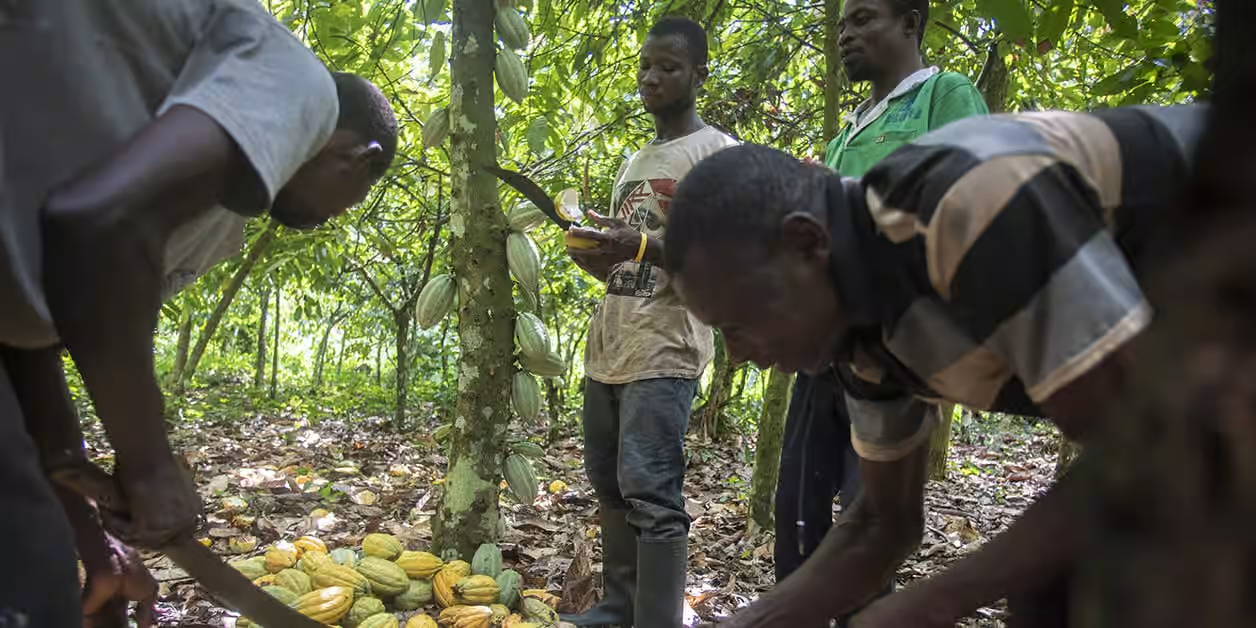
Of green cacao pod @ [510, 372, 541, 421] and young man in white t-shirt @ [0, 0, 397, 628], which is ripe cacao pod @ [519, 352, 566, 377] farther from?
young man in white t-shirt @ [0, 0, 397, 628]

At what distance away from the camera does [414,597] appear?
2.59 m

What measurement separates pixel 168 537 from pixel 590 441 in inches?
57.9

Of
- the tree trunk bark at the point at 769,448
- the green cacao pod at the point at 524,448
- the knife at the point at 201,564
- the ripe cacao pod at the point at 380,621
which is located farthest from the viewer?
the tree trunk bark at the point at 769,448

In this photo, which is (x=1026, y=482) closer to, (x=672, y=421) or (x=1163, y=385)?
(x=672, y=421)

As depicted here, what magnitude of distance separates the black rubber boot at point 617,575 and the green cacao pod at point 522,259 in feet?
2.59

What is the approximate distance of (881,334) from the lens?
130 centimetres

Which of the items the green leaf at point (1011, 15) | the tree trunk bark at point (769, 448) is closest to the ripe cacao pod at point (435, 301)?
the tree trunk bark at point (769, 448)

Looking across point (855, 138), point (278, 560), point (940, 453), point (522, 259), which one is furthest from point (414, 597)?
point (940, 453)

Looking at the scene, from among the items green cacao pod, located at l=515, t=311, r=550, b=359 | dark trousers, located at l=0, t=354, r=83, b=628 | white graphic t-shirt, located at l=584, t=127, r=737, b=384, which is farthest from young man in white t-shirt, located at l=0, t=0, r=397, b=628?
green cacao pod, located at l=515, t=311, r=550, b=359

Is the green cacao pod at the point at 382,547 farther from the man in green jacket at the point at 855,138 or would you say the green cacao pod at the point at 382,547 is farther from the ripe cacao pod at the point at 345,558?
the man in green jacket at the point at 855,138

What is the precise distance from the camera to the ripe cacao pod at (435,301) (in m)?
2.97

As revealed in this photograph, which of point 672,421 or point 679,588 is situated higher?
point 672,421

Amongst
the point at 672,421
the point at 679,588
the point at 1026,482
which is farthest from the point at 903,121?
the point at 1026,482

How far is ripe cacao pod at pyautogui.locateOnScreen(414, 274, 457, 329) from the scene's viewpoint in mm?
2973
